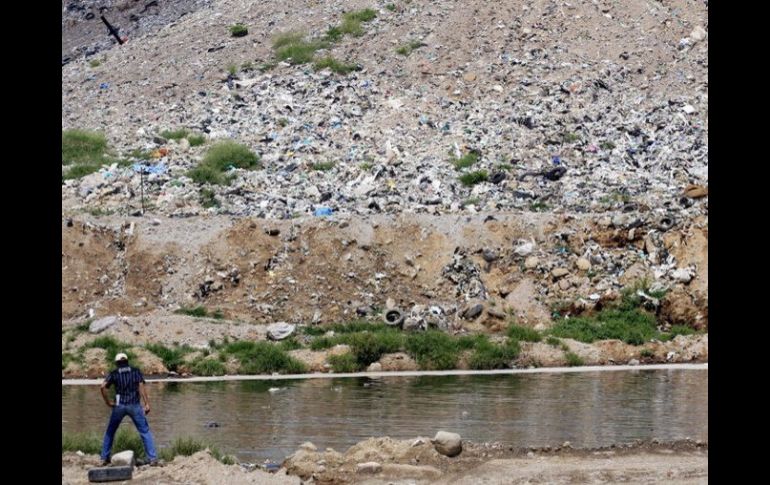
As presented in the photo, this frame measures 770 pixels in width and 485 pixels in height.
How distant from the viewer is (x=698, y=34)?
1527 inches

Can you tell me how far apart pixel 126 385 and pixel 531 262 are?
14.6 m

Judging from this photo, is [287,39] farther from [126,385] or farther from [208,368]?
[126,385]

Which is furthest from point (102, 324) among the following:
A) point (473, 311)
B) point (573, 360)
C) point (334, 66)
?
point (334, 66)

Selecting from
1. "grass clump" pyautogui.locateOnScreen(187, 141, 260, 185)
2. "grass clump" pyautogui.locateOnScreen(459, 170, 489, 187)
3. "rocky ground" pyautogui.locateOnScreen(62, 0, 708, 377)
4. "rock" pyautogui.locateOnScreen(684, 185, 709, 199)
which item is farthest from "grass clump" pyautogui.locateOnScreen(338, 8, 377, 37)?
"rock" pyautogui.locateOnScreen(684, 185, 709, 199)

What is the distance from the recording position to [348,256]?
2517 cm

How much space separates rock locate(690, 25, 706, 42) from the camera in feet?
127

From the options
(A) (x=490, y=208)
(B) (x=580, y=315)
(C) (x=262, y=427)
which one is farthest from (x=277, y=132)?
(C) (x=262, y=427)

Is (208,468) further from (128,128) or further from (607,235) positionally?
(128,128)

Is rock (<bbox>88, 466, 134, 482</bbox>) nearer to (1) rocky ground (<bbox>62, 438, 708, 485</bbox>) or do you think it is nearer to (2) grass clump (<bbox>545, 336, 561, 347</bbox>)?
(1) rocky ground (<bbox>62, 438, 708, 485</bbox>)

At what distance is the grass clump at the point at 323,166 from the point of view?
30031mm

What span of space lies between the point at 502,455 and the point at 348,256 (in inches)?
523

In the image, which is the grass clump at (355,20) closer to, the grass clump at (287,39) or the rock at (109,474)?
the grass clump at (287,39)

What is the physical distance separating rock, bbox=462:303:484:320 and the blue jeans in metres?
12.6

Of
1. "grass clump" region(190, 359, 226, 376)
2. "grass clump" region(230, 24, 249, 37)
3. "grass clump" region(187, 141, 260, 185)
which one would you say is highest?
"grass clump" region(230, 24, 249, 37)
